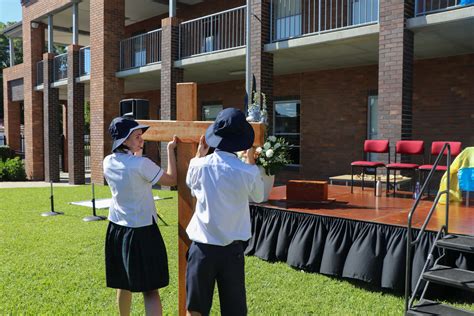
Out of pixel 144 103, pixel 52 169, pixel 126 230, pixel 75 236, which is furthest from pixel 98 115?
pixel 126 230

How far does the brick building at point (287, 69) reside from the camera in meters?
8.49

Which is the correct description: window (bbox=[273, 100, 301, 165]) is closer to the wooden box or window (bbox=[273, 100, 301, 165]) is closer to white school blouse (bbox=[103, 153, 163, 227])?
the wooden box

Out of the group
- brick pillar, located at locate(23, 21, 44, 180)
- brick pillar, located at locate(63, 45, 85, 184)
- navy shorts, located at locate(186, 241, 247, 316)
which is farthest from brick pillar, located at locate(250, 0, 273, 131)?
brick pillar, located at locate(23, 21, 44, 180)

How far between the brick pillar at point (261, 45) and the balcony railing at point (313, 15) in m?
0.16

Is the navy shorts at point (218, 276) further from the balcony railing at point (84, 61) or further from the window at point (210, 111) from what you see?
the balcony railing at point (84, 61)

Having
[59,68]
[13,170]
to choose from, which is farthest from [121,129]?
[13,170]

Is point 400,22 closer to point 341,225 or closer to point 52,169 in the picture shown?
point 341,225

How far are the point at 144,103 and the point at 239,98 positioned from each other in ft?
36.1

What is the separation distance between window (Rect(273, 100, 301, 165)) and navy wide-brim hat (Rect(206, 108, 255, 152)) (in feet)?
36.3

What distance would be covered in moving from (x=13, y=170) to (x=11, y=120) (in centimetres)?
424

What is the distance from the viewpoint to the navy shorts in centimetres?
264

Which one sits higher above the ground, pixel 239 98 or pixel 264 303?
pixel 239 98

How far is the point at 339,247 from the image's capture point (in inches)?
204

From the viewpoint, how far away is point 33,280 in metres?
5.02
